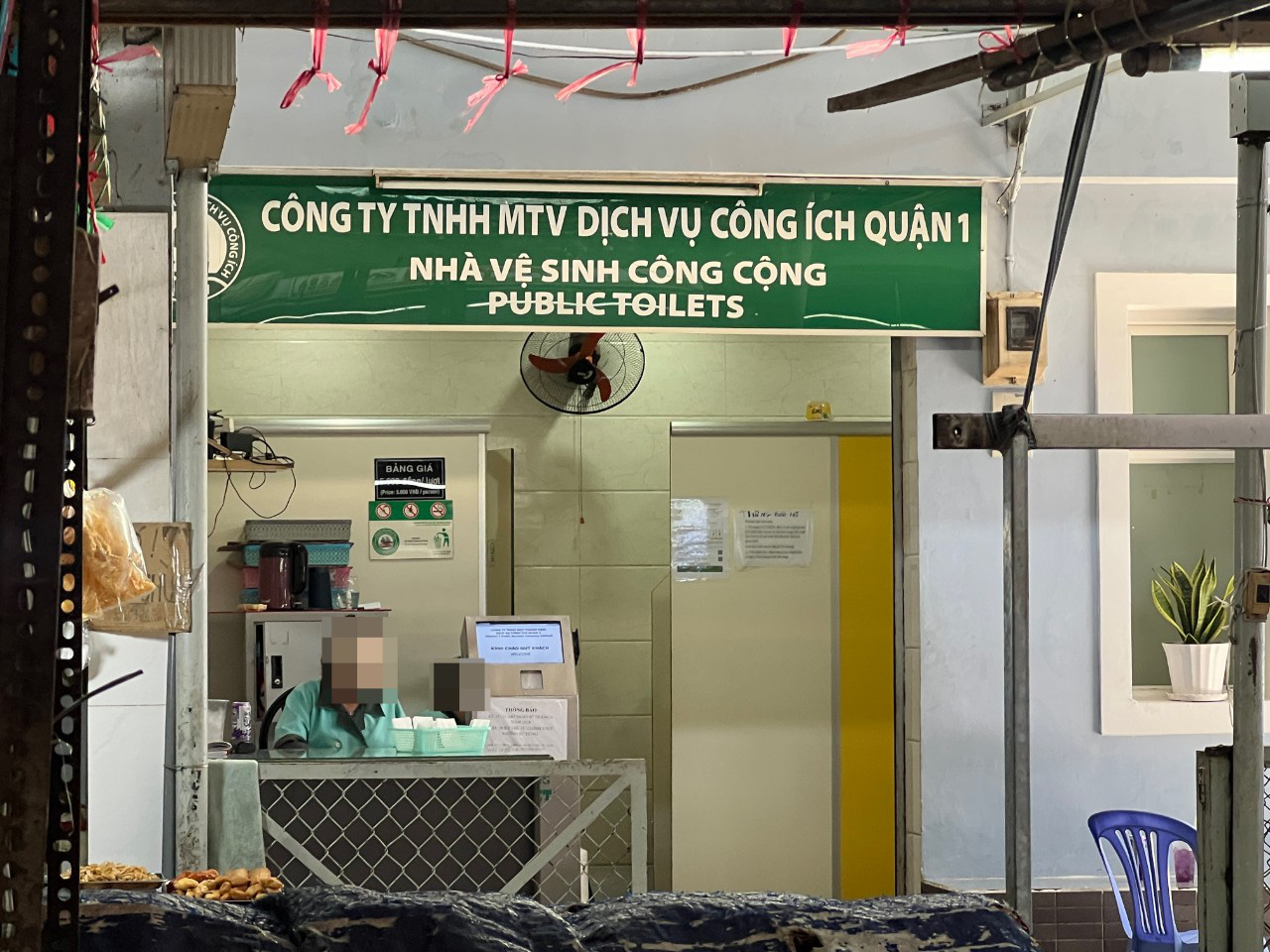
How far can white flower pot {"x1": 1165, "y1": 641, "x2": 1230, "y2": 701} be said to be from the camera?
223 inches

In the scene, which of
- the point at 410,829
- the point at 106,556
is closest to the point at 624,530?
the point at 410,829

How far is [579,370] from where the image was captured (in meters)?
7.57

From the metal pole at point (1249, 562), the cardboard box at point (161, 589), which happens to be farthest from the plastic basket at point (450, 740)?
the metal pole at point (1249, 562)

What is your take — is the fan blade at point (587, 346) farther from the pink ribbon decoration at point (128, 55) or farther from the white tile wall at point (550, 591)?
the pink ribbon decoration at point (128, 55)

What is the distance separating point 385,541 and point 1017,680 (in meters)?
4.76

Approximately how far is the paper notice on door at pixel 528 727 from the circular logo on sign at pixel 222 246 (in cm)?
195

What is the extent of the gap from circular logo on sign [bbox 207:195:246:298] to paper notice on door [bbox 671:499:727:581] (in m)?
2.87

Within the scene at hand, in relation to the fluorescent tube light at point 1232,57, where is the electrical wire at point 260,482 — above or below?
below

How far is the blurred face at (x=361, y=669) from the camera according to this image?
5777 mm

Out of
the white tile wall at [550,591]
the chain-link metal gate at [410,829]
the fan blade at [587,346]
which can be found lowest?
the chain-link metal gate at [410,829]

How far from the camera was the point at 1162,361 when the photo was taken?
6.17 meters

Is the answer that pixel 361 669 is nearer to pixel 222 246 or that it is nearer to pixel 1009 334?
pixel 222 246

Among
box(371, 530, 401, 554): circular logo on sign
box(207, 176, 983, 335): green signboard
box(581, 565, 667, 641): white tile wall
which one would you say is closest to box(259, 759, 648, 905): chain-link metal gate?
box(207, 176, 983, 335): green signboard

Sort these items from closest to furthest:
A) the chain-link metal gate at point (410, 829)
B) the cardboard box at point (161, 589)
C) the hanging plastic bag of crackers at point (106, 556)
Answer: the hanging plastic bag of crackers at point (106, 556) → the cardboard box at point (161, 589) → the chain-link metal gate at point (410, 829)
